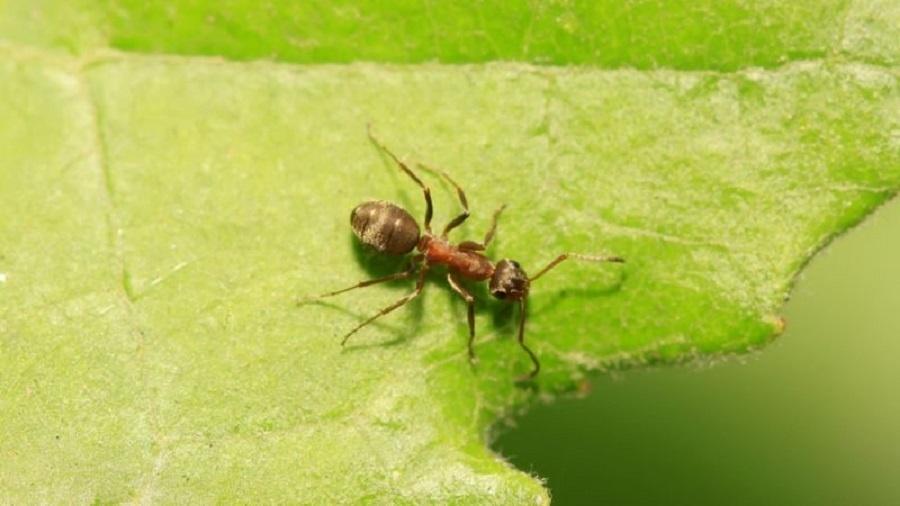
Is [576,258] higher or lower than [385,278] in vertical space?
higher

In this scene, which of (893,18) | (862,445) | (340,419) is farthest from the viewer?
(862,445)

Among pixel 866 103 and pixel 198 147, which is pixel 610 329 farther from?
pixel 198 147

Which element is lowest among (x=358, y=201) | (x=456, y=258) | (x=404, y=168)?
(x=456, y=258)

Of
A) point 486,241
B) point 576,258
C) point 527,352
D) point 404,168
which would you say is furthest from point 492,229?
point 527,352

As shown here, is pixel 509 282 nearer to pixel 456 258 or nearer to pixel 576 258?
pixel 576 258

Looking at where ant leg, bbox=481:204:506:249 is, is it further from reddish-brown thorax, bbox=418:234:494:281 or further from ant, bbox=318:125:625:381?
reddish-brown thorax, bbox=418:234:494:281

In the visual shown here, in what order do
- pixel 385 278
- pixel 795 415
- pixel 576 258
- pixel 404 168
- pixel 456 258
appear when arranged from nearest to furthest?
pixel 576 258, pixel 404 168, pixel 385 278, pixel 456 258, pixel 795 415

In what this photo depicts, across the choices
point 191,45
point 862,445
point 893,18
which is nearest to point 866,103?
point 893,18

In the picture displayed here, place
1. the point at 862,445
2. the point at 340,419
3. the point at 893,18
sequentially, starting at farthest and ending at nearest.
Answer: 1. the point at 862,445
2. the point at 340,419
3. the point at 893,18

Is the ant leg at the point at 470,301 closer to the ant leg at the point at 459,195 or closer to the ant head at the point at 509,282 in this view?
the ant head at the point at 509,282
